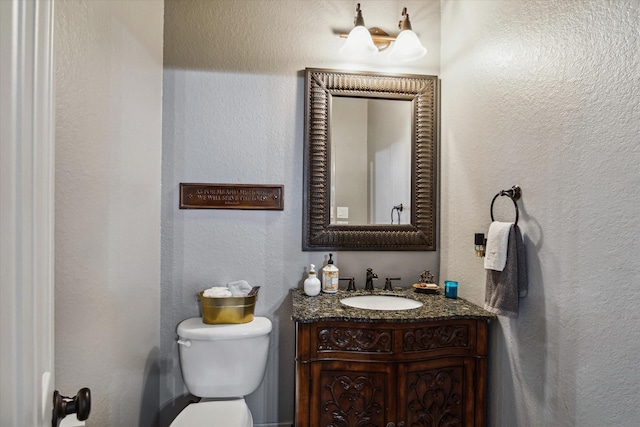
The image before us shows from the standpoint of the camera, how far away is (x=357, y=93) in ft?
6.82

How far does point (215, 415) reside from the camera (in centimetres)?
159

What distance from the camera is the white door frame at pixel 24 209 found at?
0.48 meters

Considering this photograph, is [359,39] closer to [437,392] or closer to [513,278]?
[513,278]

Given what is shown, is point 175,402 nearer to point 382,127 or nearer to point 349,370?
point 349,370

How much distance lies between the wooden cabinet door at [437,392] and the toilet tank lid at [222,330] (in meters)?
0.71

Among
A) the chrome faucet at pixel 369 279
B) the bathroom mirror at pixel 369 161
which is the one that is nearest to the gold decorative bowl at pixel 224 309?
the bathroom mirror at pixel 369 161

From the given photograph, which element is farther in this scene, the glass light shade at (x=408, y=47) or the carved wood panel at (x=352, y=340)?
the glass light shade at (x=408, y=47)

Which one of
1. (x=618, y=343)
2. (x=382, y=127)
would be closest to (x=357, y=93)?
(x=382, y=127)

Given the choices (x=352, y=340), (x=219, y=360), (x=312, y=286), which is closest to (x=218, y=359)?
(x=219, y=360)

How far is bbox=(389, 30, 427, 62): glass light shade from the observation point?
6.51ft

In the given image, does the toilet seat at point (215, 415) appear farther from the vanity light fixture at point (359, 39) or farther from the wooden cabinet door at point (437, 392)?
the vanity light fixture at point (359, 39)

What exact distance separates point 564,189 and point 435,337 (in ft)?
2.59

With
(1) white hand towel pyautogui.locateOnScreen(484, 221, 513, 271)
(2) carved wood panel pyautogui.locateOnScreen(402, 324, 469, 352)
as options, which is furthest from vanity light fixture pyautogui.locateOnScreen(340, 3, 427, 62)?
(2) carved wood panel pyautogui.locateOnScreen(402, 324, 469, 352)

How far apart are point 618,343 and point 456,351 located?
0.67 meters
